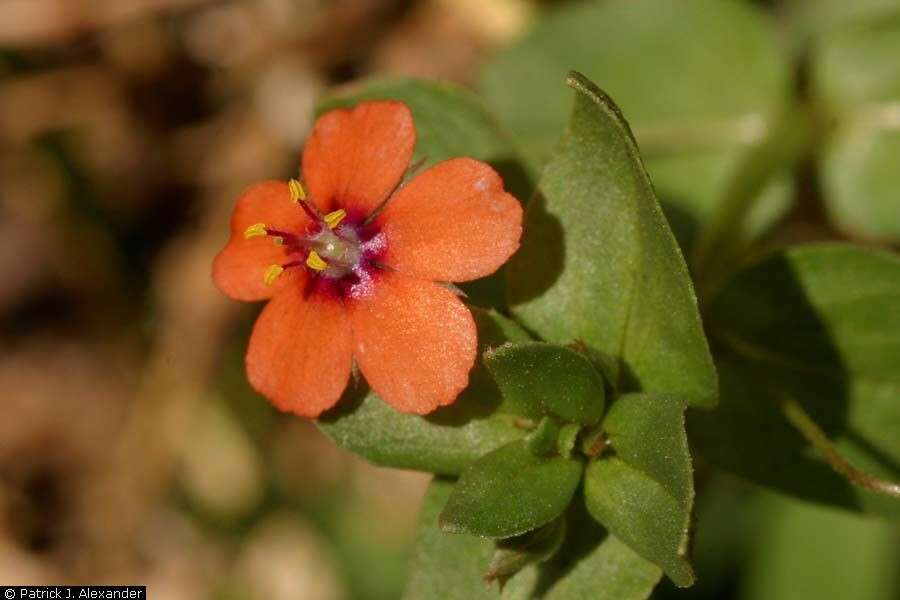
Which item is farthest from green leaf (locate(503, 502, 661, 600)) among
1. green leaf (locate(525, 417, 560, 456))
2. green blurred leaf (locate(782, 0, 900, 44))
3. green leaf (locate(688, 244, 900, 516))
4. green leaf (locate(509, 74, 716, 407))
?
green blurred leaf (locate(782, 0, 900, 44))

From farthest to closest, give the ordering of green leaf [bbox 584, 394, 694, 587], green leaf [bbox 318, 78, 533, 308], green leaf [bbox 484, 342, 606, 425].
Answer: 1. green leaf [bbox 318, 78, 533, 308]
2. green leaf [bbox 484, 342, 606, 425]
3. green leaf [bbox 584, 394, 694, 587]

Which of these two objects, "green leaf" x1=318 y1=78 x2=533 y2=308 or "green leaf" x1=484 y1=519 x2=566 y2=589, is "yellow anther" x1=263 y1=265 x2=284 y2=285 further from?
"green leaf" x1=484 y1=519 x2=566 y2=589

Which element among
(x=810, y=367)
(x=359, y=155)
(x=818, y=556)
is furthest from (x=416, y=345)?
(x=818, y=556)

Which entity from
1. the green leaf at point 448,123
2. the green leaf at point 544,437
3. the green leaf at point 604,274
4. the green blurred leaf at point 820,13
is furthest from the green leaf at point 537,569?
the green blurred leaf at point 820,13

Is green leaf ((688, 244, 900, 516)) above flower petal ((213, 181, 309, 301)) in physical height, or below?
below

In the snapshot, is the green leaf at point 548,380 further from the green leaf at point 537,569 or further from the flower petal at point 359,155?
the flower petal at point 359,155

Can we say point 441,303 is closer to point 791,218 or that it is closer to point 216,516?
point 791,218

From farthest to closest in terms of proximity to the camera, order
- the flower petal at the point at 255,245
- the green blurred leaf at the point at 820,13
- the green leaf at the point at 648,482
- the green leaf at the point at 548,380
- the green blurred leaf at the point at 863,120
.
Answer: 1. the green blurred leaf at the point at 820,13
2. the green blurred leaf at the point at 863,120
3. the flower petal at the point at 255,245
4. the green leaf at the point at 548,380
5. the green leaf at the point at 648,482
